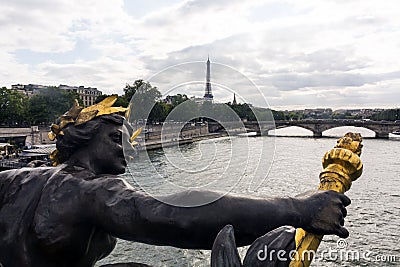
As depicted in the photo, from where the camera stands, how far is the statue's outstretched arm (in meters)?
1.30

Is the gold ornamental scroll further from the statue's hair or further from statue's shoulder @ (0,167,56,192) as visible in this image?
statue's shoulder @ (0,167,56,192)

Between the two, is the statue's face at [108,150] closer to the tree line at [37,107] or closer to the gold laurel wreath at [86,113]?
the gold laurel wreath at [86,113]

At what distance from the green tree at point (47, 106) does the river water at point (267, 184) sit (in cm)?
2785

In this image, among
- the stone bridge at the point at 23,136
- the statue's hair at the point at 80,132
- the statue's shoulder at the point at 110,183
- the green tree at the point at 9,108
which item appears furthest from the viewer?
the green tree at the point at 9,108

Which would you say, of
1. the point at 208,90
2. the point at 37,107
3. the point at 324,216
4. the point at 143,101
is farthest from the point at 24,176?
the point at 37,107

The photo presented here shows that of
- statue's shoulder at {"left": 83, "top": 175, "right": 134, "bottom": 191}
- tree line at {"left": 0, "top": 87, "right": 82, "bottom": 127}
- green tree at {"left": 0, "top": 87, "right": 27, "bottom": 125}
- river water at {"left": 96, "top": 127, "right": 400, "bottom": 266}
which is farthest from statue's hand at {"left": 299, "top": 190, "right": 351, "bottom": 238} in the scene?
green tree at {"left": 0, "top": 87, "right": 27, "bottom": 125}

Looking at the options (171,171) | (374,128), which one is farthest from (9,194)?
(374,128)

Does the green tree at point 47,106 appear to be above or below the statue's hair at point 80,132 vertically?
above

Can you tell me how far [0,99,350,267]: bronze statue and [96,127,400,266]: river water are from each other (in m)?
0.14

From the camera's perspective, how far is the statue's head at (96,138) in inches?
69.8

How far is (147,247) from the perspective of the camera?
11211 millimetres

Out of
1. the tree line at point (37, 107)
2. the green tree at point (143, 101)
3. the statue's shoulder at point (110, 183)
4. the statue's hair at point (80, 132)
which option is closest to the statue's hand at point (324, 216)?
the statue's shoulder at point (110, 183)

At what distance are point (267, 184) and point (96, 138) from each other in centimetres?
2024

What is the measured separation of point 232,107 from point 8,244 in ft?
3.74
